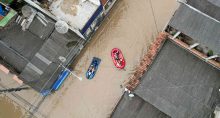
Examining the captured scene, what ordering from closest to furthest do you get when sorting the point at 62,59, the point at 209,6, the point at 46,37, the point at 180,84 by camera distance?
the point at 209,6, the point at 180,84, the point at 62,59, the point at 46,37

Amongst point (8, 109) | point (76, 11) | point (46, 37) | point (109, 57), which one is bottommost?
point (8, 109)

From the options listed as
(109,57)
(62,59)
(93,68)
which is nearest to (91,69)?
(93,68)

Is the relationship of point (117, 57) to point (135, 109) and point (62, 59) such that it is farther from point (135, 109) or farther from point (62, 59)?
point (135, 109)

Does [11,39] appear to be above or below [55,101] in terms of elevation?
above

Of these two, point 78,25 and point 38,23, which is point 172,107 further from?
point 38,23

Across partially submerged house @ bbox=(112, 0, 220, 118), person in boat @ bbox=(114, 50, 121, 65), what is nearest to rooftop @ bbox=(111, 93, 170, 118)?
partially submerged house @ bbox=(112, 0, 220, 118)

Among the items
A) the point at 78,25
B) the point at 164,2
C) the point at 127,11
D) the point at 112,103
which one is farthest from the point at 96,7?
the point at 112,103

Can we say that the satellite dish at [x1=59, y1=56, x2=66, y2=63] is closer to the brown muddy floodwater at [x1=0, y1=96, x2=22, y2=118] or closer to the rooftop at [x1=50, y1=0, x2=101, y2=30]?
the rooftop at [x1=50, y1=0, x2=101, y2=30]
